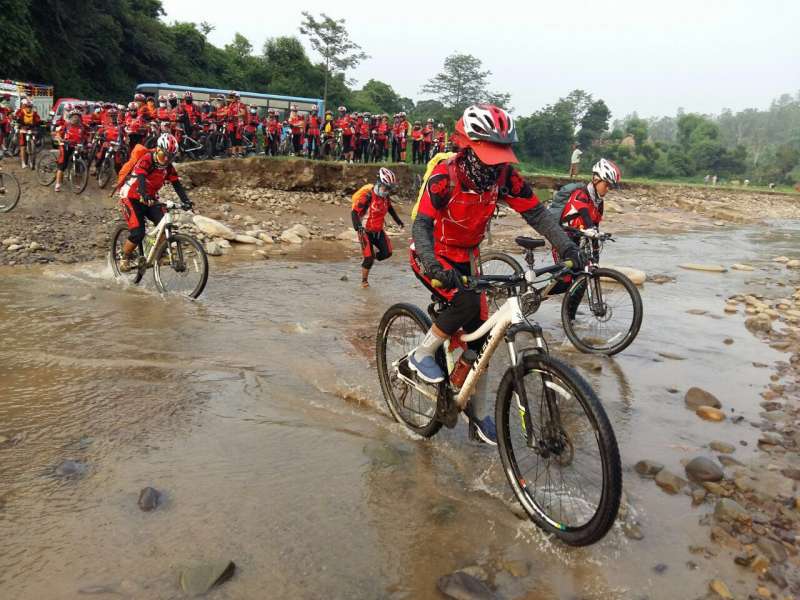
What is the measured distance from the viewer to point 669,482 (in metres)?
3.89

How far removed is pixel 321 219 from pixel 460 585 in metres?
15.9

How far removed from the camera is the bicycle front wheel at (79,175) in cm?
1509

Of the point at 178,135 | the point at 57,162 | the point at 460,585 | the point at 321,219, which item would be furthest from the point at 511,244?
the point at 460,585

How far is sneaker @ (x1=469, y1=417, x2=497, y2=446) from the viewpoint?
384 cm

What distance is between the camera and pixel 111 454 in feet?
13.0

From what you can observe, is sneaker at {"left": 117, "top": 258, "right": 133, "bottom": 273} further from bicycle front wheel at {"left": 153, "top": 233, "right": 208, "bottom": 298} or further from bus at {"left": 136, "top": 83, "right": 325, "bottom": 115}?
bus at {"left": 136, "top": 83, "right": 325, "bottom": 115}

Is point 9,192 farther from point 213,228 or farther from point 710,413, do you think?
point 710,413

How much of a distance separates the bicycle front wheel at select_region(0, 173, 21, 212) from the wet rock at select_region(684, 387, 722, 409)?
45.0ft

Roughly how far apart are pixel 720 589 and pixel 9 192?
584 inches

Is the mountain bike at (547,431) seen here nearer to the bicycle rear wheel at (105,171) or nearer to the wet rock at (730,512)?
the wet rock at (730,512)

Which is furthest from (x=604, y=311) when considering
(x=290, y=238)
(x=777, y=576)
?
(x=290, y=238)

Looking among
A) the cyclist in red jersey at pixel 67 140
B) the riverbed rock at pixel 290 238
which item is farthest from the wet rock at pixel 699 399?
the cyclist in red jersey at pixel 67 140

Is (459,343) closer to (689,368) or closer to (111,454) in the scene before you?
(111,454)

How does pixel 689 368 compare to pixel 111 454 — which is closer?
pixel 111 454
